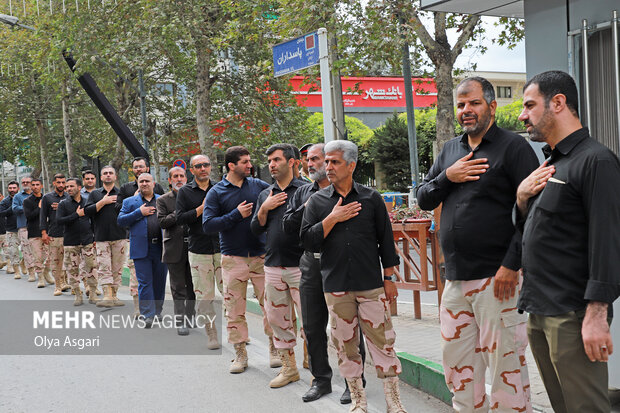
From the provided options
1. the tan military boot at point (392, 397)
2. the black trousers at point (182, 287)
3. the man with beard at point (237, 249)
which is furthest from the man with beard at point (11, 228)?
the tan military boot at point (392, 397)

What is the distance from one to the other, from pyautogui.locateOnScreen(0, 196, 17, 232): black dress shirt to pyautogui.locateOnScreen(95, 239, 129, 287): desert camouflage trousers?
21.9 ft

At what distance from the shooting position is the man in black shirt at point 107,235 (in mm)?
10281

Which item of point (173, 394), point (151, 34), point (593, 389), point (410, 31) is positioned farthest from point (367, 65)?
point (593, 389)

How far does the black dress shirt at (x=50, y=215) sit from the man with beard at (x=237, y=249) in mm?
6441

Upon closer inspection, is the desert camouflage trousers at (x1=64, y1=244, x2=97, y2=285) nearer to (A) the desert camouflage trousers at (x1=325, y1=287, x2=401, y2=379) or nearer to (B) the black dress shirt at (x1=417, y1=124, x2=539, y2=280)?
(A) the desert camouflage trousers at (x1=325, y1=287, x2=401, y2=379)

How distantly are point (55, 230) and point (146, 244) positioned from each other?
4.22m

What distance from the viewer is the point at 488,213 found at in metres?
3.71

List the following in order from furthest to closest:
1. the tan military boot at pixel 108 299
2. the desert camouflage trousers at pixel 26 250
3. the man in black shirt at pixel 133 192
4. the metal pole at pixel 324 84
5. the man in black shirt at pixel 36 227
A: 1. the desert camouflage trousers at pixel 26 250
2. the man in black shirt at pixel 36 227
3. the tan military boot at pixel 108 299
4. the man in black shirt at pixel 133 192
5. the metal pole at pixel 324 84

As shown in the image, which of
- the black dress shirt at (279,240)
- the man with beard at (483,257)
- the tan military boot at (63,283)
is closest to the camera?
the man with beard at (483,257)

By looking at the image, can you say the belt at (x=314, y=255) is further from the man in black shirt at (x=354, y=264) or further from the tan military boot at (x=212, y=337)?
the tan military boot at (x=212, y=337)

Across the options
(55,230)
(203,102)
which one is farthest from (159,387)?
(203,102)

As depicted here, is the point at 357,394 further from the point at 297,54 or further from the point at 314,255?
the point at 297,54

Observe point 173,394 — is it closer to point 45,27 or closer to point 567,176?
point 567,176

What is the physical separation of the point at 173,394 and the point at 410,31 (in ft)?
32.3
